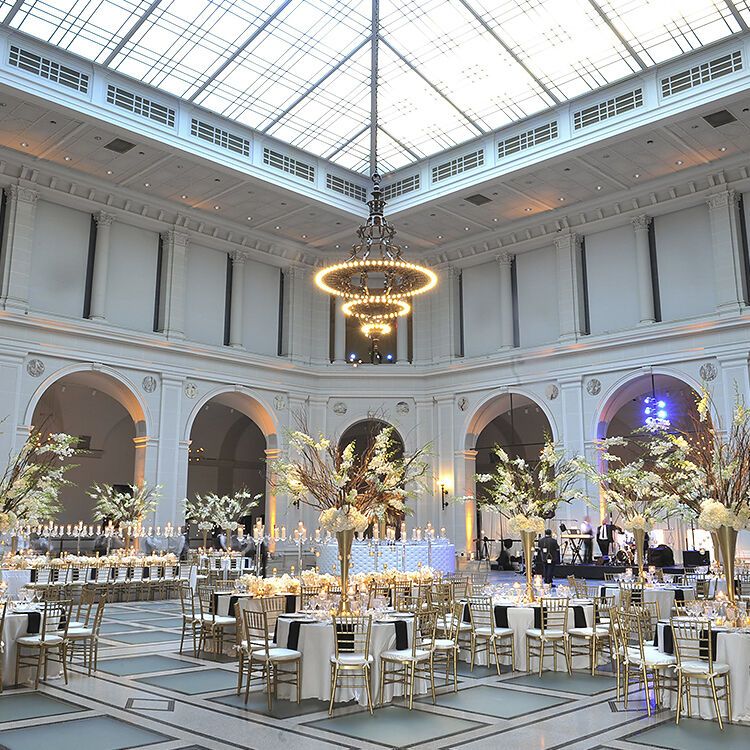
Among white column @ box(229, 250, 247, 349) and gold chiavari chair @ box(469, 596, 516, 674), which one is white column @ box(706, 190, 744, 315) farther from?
white column @ box(229, 250, 247, 349)

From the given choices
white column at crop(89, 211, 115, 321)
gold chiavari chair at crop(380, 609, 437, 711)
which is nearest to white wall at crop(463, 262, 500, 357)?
white column at crop(89, 211, 115, 321)

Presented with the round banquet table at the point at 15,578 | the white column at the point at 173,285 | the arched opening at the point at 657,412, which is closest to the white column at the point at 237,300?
the white column at the point at 173,285

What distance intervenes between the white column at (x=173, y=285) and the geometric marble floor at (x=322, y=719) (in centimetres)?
1294

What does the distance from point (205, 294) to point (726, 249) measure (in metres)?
12.5

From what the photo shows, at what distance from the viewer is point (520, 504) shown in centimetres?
905

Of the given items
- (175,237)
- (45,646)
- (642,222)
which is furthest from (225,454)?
(45,646)

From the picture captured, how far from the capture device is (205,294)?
2069cm

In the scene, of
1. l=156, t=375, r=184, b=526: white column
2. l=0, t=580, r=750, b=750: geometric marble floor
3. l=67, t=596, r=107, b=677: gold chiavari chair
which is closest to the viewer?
l=0, t=580, r=750, b=750: geometric marble floor

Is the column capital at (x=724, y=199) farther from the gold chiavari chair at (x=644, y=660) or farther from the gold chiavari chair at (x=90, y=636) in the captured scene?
the gold chiavari chair at (x=90, y=636)

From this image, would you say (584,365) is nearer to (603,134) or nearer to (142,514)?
(603,134)

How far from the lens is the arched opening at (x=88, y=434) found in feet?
79.5

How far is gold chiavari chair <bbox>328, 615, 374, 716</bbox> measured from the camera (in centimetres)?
611

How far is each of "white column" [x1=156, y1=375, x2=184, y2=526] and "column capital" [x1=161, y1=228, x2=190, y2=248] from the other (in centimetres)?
344

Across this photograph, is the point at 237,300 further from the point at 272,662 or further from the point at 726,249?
the point at 272,662
